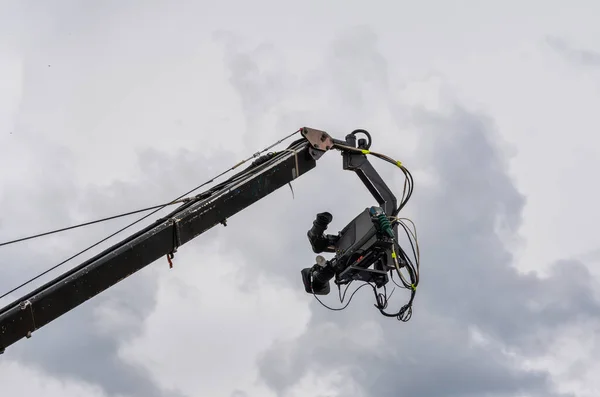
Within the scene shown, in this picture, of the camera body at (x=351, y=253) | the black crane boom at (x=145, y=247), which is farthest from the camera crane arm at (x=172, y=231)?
the camera body at (x=351, y=253)

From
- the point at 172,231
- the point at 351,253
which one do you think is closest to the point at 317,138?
the point at 351,253

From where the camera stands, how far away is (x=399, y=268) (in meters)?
19.4

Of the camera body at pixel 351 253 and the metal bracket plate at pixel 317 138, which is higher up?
the metal bracket plate at pixel 317 138

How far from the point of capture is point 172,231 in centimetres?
1683

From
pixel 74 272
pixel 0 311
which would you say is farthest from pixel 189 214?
pixel 0 311

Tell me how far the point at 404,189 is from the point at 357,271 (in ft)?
6.15

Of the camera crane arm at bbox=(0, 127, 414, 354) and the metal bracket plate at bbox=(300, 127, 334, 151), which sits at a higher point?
the metal bracket plate at bbox=(300, 127, 334, 151)

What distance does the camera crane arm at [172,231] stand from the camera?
15.9 m

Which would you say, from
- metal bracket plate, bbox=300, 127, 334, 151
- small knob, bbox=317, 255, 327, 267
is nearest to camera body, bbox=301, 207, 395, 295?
small knob, bbox=317, 255, 327, 267

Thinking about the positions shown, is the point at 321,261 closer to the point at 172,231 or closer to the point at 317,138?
the point at 317,138

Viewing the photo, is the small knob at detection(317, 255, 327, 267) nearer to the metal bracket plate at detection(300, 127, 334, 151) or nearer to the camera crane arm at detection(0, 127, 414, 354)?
the camera crane arm at detection(0, 127, 414, 354)

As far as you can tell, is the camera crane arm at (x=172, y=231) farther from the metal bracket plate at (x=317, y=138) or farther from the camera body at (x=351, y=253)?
the camera body at (x=351, y=253)

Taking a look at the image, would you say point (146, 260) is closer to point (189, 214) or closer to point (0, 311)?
point (189, 214)

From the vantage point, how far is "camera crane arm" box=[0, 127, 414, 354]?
1588 cm
